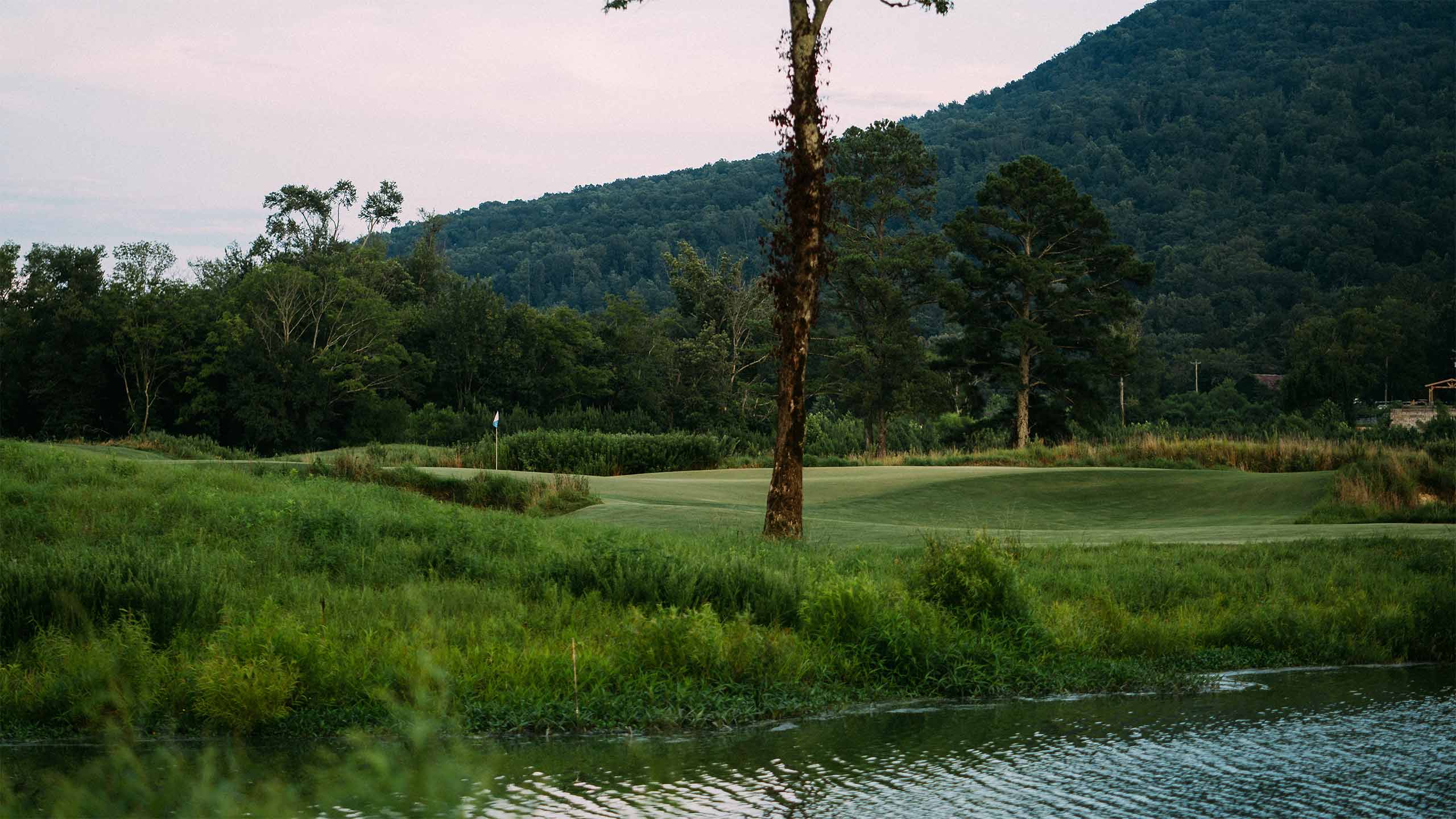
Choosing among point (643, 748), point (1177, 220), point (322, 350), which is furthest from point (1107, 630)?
point (1177, 220)

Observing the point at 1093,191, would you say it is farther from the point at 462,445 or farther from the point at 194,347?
the point at 462,445

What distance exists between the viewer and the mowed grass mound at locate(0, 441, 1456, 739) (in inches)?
299

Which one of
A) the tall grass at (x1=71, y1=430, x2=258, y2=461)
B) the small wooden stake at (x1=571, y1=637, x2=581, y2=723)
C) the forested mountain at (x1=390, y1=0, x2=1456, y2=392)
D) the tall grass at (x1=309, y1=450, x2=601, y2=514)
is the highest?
the forested mountain at (x1=390, y1=0, x2=1456, y2=392)

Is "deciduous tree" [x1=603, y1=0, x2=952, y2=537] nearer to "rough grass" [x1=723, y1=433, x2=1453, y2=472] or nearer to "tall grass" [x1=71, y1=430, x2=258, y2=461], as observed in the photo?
"rough grass" [x1=723, y1=433, x2=1453, y2=472]

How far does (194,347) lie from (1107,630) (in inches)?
2325

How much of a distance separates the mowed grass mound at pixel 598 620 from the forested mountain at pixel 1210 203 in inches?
2625

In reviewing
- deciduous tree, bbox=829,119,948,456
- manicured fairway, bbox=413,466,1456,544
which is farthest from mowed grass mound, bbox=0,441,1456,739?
deciduous tree, bbox=829,119,948,456

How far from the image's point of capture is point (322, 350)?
60.3m

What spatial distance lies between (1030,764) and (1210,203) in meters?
112

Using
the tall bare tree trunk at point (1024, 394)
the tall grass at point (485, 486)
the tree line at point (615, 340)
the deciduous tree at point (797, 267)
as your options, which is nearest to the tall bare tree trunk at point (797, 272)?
the deciduous tree at point (797, 267)

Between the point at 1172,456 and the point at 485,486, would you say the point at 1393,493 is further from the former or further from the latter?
the point at 485,486

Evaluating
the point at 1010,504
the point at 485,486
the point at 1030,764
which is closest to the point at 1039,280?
the point at 1010,504

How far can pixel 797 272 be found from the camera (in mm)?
15945

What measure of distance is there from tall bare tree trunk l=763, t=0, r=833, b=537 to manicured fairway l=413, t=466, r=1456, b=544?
847 mm
